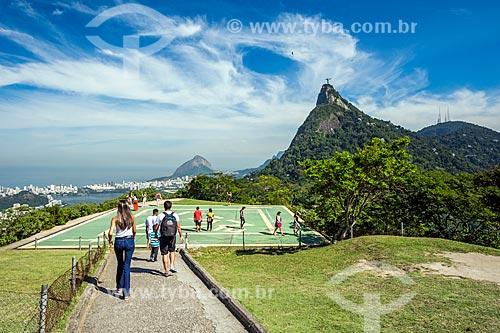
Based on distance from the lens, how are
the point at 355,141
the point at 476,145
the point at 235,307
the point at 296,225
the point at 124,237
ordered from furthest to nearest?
the point at 476,145
the point at 355,141
the point at 296,225
the point at 124,237
the point at 235,307

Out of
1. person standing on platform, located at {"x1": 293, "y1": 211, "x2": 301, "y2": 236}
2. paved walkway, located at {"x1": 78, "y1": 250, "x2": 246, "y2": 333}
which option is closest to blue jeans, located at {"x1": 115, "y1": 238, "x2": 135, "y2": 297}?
paved walkway, located at {"x1": 78, "y1": 250, "x2": 246, "y2": 333}

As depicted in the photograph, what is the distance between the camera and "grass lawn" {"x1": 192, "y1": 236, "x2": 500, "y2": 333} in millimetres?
5121

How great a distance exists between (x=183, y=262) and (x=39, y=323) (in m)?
5.53

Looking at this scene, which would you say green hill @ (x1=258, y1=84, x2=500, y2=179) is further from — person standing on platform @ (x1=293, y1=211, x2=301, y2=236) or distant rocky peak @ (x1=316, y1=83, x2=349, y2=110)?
person standing on platform @ (x1=293, y1=211, x2=301, y2=236)

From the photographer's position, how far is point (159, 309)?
5.73m

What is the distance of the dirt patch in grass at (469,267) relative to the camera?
25.6 ft

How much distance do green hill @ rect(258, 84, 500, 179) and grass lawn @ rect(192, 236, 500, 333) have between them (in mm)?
77920

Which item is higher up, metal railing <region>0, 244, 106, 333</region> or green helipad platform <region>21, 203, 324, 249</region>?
metal railing <region>0, 244, 106, 333</region>

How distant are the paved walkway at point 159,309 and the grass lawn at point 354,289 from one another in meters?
0.60

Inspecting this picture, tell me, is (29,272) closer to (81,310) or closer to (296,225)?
(81,310)

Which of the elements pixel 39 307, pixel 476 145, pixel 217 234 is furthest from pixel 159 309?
pixel 476 145

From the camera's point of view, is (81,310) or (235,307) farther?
(235,307)

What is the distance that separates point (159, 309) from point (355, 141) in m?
120

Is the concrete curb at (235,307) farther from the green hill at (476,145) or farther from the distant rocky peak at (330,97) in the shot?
the distant rocky peak at (330,97)
